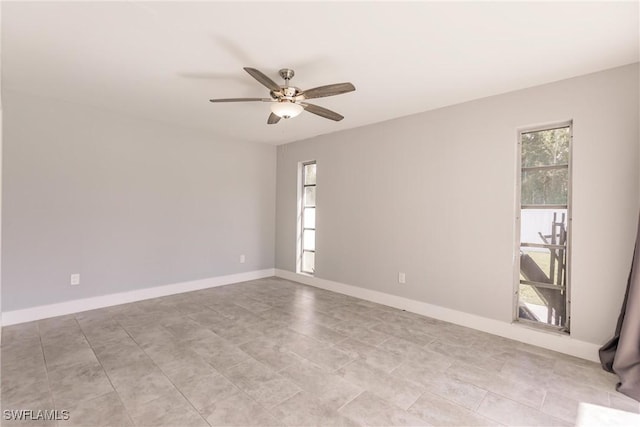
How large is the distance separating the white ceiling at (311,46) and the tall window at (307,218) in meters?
2.14

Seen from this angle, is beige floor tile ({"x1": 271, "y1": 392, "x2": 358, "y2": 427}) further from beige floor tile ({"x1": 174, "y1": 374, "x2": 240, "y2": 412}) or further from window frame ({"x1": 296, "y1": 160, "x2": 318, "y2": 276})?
window frame ({"x1": 296, "y1": 160, "x2": 318, "y2": 276})

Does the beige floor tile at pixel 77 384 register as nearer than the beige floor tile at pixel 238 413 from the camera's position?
No

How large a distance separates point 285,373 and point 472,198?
2653 mm

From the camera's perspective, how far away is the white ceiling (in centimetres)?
190

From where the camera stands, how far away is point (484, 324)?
321 cm

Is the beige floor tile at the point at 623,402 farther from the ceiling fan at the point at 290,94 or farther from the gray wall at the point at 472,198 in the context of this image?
the ceiling fan at the point at 290,94

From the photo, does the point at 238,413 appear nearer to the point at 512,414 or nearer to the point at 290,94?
the point at 512,414

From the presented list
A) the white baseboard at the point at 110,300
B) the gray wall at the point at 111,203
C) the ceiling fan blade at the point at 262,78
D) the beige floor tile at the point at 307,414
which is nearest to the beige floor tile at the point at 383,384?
the beige floor tile at the point at 307,414

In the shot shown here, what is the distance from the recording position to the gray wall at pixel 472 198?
2543 mm

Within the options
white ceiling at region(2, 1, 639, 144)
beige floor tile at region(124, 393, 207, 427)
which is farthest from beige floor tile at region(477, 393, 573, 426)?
white ceiling at region(2, 1, 639, 144)

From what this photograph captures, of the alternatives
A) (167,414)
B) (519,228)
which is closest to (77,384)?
(167,414)

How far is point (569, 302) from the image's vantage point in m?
2.77

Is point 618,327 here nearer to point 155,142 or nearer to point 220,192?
point 220,192

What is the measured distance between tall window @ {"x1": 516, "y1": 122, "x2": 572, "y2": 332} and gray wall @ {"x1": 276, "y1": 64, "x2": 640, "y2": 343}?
120mm
